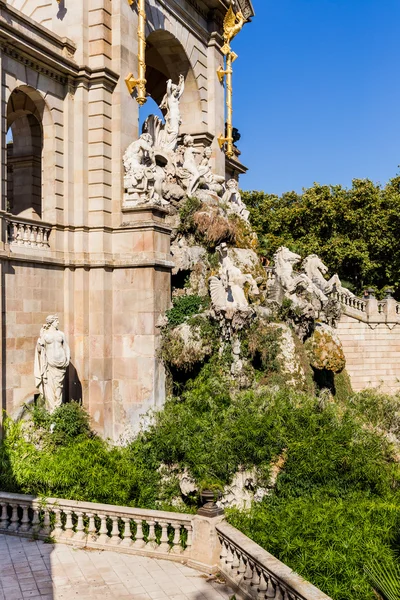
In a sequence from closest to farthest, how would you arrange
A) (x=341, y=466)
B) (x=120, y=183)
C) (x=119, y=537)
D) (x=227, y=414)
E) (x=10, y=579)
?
(x=10, y=579), (x=119, y=537), (x=341, y=466), (x=227, y=414), (x=120, y=183)

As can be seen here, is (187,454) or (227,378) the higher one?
(227,378)

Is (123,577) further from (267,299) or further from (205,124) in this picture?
(205,124)

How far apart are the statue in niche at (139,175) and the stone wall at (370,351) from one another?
47.3 ft

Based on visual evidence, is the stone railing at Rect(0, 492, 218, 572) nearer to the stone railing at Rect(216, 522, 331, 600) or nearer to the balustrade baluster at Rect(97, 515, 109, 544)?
the balustrade baluster at Rect(97, 515, 109, 544)

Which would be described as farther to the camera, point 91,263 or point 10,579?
point 91,263

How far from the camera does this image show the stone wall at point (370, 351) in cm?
2920

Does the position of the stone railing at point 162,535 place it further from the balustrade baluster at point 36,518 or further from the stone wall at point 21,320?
the stone wall at point 21,320

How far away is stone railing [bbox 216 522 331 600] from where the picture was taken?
7246mm

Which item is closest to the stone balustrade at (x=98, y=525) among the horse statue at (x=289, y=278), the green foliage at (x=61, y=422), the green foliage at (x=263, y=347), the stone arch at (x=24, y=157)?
the green foliage at (x=61, y=422)

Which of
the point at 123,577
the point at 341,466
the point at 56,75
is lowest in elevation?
the point at 123,577

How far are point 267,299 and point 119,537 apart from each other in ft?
36.0

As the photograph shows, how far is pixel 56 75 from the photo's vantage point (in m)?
17.0

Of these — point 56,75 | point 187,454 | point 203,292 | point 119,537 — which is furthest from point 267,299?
point 119,537

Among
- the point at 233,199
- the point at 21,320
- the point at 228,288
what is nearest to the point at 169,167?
the point at 233,199
